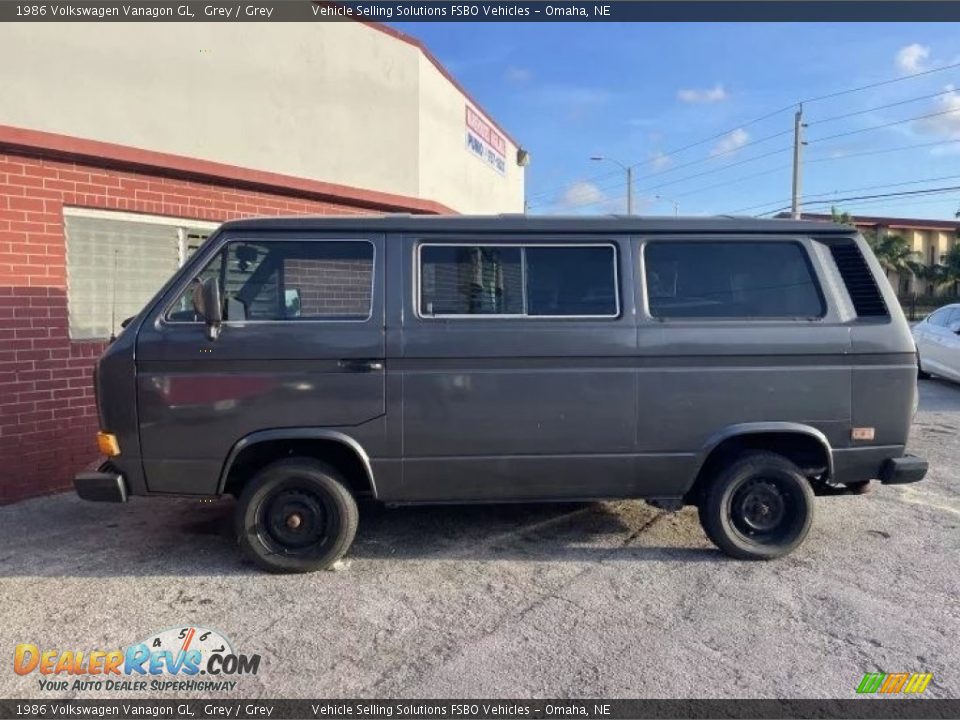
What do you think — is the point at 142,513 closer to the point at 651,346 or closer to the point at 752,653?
the point at 651,346

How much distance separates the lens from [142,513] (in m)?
5.37

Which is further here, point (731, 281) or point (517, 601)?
point (731, 281)

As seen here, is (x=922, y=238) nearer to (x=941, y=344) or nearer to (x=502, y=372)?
(x=941, y=344)

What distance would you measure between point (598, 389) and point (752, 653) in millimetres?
1627

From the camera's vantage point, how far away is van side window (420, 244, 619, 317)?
4156 millimetres

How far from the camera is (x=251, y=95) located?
6.96 m

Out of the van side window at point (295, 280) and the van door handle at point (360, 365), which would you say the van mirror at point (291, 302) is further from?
the van door handle at point (360, 365)

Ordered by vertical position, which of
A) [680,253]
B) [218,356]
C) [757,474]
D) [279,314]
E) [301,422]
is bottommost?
[757,474]

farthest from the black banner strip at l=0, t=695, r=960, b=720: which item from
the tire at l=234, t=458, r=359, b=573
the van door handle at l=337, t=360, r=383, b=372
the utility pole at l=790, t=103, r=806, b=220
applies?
the utility pole at l=790, t=103, r=806, b=220

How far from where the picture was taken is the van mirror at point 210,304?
383cm

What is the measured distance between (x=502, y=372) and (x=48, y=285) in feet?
13.4

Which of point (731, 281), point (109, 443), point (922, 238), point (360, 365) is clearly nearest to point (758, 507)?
point (731, 281)

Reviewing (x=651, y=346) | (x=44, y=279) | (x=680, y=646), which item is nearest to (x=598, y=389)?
(x=651, y=346)

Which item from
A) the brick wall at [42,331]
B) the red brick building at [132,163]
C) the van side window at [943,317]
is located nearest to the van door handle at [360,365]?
the red brick building at [132,163]
